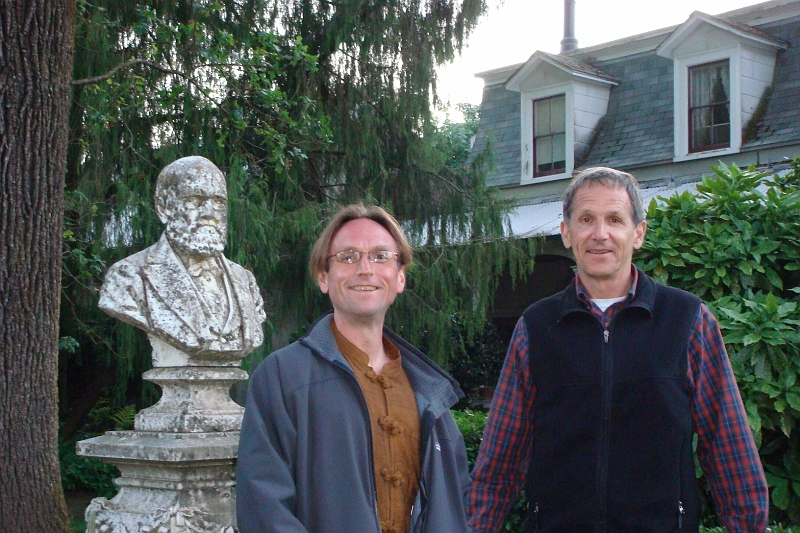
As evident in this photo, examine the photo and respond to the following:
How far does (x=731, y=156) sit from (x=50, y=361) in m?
9.42

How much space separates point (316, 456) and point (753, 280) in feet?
10.8

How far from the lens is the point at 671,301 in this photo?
281 cm

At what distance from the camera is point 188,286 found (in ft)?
13.2

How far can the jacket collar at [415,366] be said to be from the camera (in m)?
2.52

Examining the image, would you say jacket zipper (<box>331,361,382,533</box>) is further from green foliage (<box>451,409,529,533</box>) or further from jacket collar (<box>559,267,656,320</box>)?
green foliage (<box>451,409,529,533</box>)

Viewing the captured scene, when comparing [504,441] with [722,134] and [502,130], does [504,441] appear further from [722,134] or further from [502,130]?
[502,130]

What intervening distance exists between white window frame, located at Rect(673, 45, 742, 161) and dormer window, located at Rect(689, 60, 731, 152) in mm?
92

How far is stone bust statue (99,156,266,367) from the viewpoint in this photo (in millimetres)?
3963

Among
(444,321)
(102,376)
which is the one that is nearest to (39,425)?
(444,321)

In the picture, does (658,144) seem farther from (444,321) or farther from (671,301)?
(671,301)

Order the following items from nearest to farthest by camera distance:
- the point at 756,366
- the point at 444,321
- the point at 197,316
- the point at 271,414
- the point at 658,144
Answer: the point at 271,414
the point at 197,316
the point at 756,366
the point at 444,321
the point at 658,144

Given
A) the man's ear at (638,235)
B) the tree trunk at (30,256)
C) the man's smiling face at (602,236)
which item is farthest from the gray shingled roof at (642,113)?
the man's smiling face at (602,236)

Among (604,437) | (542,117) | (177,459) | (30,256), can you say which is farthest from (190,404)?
(542,117)

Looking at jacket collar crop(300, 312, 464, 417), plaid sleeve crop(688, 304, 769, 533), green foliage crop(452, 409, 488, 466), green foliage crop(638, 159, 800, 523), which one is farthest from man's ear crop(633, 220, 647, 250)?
green foliage crop(452, 409, 488, 466)
